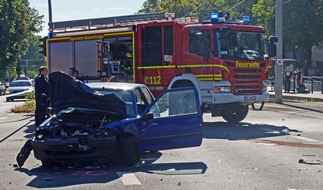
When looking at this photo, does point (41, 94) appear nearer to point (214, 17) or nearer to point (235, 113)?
point (214, 17)

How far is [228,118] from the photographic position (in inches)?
783

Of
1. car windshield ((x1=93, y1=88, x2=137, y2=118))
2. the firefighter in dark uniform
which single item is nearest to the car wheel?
car windshield ((x1=93, y1=88, x2=137, y2=118))

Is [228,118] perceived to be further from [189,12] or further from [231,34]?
[189,12]

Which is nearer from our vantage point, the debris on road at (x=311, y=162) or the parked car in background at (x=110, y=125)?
the parked car in background at (x=110, y=125)

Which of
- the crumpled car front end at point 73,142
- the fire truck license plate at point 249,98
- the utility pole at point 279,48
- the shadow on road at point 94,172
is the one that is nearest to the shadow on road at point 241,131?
the fire truck license plate at point 249,98

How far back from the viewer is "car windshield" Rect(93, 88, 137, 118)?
11.8m

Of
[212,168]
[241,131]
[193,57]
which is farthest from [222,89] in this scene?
[212,168]

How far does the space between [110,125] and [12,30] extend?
62.1 meters

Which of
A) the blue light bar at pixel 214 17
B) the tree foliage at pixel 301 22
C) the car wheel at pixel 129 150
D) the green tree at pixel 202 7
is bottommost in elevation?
the car wheel at pixel 129 150

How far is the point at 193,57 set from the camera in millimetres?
18281

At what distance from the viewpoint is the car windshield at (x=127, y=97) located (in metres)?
11.8

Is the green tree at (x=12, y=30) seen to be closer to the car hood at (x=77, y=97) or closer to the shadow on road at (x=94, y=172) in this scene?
the car hood at (x=77, y=97)

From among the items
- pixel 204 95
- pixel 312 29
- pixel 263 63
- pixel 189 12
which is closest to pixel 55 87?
pixel 204 95

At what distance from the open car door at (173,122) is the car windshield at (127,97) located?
0.35m
